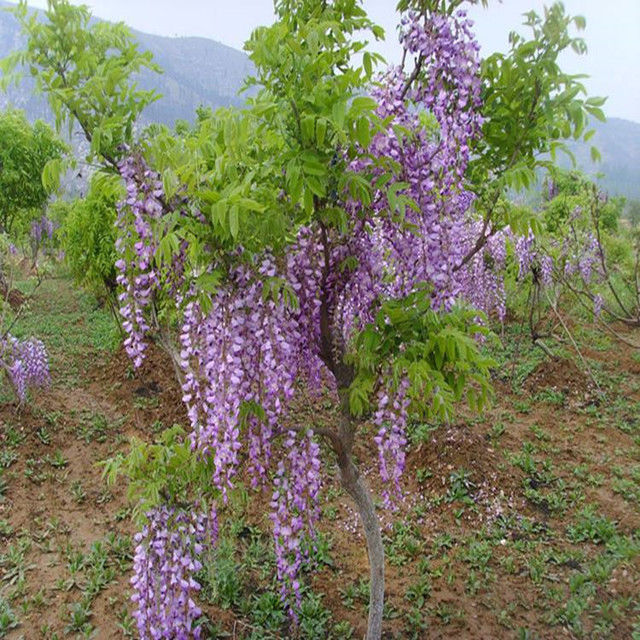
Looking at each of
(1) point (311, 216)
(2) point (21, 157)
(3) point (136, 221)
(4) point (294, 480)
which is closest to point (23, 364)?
(4) point (294, 480)

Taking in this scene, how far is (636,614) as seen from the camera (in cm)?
405

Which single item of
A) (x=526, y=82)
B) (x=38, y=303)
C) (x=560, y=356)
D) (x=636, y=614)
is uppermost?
(x=526, y=82)

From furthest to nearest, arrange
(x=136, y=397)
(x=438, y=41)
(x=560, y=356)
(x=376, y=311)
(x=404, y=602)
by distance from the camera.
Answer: (x=560, y=356)
(x=136, y=397)
(x=404, y=602)
(x=376, y=311)
(x=438, y=41)

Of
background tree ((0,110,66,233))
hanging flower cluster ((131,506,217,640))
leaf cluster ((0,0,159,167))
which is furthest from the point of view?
background tree ((0,110,66,233))

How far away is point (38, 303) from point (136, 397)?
976 cm

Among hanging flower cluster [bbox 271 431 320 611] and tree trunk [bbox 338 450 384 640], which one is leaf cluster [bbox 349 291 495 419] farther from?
tree trunk [bbox 338 450 384 640]

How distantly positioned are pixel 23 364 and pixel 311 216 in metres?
6.15

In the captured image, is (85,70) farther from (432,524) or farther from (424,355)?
(432,524)

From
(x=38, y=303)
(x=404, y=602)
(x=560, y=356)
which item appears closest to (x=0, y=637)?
(x=404, y=602)

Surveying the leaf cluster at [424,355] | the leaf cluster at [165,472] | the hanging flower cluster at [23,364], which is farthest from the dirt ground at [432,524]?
the leaf cluster at [424,355]

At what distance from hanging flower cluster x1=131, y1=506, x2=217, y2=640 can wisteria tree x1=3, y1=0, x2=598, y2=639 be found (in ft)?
0.04

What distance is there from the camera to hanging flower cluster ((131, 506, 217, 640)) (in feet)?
10.1

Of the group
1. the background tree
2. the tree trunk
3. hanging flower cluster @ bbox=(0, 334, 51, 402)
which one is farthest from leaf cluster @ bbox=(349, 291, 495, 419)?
the background tree

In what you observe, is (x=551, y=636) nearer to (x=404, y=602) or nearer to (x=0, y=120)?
(x=404, y=602)
